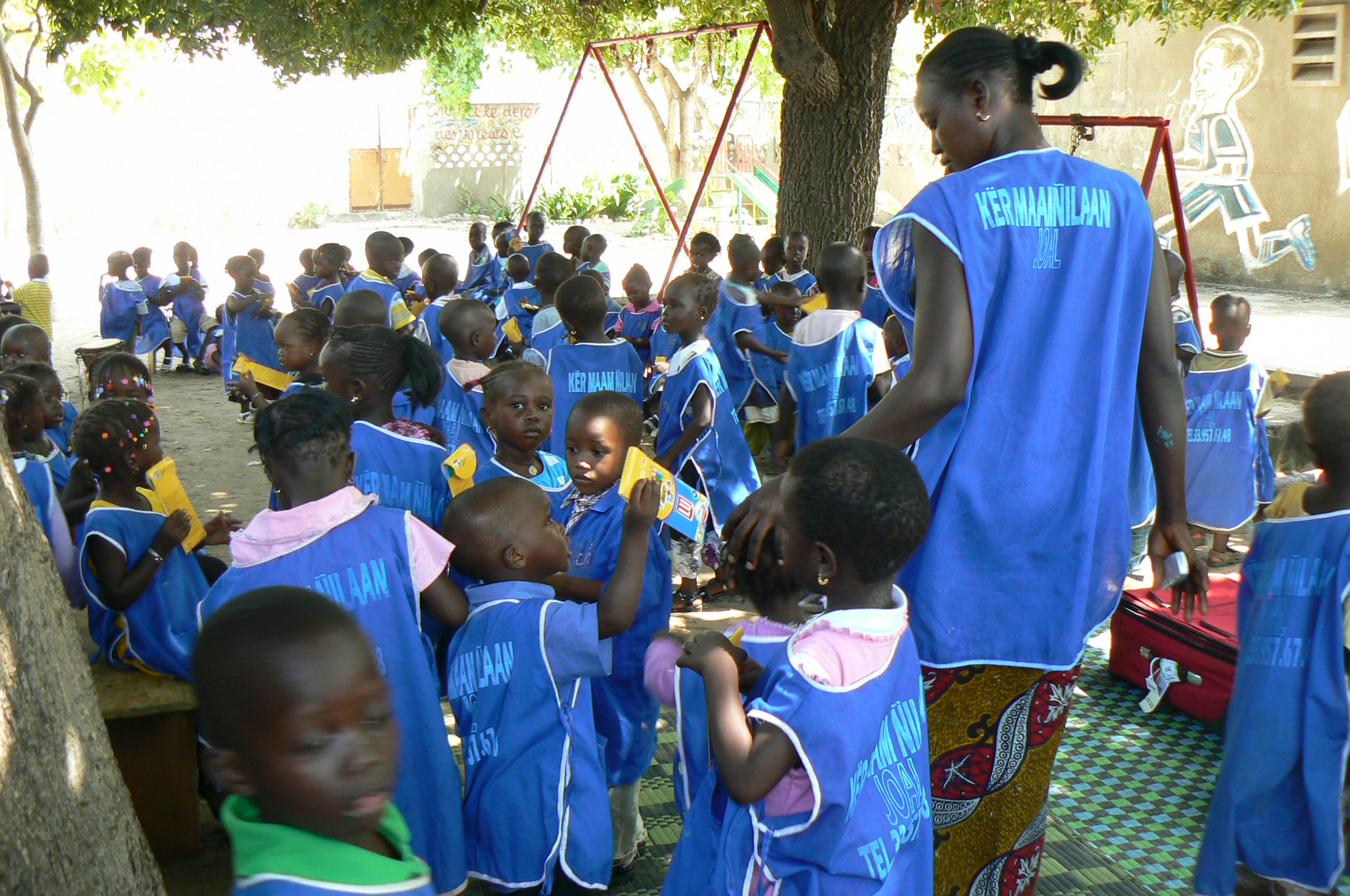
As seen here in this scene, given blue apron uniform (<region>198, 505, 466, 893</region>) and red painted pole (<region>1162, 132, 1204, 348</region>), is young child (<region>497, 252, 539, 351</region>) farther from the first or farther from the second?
blue apron uniform (<region>198, 505, 466, 893</region>)

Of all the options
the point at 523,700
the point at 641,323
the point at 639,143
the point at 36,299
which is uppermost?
the point at 639,143

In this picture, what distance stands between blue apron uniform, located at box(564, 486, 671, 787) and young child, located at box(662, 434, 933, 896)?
3.44ft

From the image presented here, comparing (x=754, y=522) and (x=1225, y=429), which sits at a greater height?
(x=754, y=522)

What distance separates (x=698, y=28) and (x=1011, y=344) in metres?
6.46

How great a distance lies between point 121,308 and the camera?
10.1 metres

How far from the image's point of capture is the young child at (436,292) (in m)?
5.90

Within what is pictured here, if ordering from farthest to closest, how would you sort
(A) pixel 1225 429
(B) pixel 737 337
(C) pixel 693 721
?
(B) pixel 737 337
(A) pixel 1225 429
(C) pixel 693 721

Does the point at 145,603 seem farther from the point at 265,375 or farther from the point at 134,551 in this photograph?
the point at 265,375

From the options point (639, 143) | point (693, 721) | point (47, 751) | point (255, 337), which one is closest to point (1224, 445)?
point (693, 721)

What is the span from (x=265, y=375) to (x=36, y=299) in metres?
5.59

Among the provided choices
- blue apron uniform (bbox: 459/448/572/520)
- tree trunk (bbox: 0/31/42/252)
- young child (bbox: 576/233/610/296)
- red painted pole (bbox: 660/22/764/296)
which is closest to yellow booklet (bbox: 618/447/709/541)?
blue apron uniform (bbox: 459/448/572/520)

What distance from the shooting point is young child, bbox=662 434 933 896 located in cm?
158

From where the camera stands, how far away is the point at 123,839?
185 cm

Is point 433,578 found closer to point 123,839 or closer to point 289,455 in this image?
point 289,455
